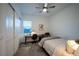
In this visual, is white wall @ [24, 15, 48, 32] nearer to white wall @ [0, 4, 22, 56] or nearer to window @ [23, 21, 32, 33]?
window @ [23, 21, 32, 33]

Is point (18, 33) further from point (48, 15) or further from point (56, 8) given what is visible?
point (56, 8)

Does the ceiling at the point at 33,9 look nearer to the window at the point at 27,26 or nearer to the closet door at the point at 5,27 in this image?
the window at the point at 27,26

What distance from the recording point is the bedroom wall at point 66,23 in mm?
2756

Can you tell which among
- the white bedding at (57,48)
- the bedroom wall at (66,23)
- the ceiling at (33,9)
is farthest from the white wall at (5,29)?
the bedroom wall at (66,23)

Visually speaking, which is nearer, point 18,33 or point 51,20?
point 51,20

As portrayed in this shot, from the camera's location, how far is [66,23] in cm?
283

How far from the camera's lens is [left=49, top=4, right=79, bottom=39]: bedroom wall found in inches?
108

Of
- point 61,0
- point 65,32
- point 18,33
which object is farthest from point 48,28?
point 61,0

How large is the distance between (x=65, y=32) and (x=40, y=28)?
770 millimetres

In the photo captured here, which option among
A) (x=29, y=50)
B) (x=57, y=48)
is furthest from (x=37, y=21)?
(x=57, y=48)

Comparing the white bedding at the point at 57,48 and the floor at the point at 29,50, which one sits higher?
the white bedding at the point at 57,48

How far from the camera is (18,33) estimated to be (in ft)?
10.7

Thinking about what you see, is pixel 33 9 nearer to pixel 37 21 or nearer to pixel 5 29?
pixel 37 21

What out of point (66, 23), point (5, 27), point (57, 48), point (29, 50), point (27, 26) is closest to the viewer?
point (5, 27)
